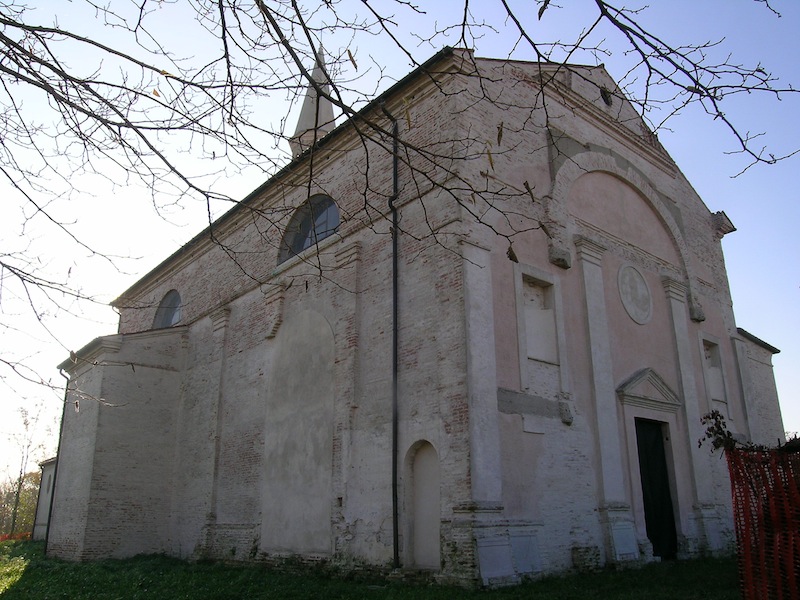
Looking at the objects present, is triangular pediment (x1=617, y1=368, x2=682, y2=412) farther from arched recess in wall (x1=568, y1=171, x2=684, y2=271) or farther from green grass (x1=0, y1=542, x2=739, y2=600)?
arched recess in wall (x1=568, y1=171, x2=684, y2=271)

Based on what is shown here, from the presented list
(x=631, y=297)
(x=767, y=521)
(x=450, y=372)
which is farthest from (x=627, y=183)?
(x=767, y=521)

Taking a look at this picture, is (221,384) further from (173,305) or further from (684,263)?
(684,263)

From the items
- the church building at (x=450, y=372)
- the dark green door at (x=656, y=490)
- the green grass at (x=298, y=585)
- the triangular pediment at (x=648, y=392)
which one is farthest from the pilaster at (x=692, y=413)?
the green grass at (x=298, y=585)

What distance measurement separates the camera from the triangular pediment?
11.9 m

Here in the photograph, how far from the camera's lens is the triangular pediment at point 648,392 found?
11921mm

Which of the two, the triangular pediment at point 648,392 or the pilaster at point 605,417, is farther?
the triangular pediment at point 648,392

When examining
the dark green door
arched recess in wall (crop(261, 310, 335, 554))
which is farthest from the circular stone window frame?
arched recess in wall (crop(261, 310, 335, 554))

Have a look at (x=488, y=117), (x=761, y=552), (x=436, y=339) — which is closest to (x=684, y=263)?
(x=488, y=117)

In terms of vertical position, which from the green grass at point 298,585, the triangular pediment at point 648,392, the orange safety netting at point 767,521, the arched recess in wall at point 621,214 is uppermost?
the arched recess in wall at point 621,214

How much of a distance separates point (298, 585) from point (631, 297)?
326 inches

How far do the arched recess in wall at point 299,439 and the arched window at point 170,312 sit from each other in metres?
6.86

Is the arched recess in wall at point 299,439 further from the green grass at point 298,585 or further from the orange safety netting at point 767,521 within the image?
the orange safety netting at point 767,521

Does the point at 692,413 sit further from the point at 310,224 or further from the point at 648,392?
the point at 310,224

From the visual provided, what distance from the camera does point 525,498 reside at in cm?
955
